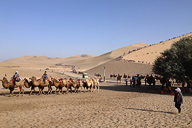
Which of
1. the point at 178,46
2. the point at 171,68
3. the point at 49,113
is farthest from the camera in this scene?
the point at 178,46

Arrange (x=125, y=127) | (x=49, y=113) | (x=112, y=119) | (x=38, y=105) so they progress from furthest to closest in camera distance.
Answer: (x=38, y=105)
(x=49, y=113)
(x=112, y=119)
(x=125, y=127)

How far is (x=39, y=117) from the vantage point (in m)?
9.77

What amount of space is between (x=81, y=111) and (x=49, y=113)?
196 centimetres

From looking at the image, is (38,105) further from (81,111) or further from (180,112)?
(180,112)

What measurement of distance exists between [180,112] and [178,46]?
13.6 metres

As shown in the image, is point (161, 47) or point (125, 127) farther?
point (161, 47)

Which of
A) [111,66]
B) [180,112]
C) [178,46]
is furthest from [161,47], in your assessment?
[180,112]

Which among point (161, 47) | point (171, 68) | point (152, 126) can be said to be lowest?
point (152, 126)

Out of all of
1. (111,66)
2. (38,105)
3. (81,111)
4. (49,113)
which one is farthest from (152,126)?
(111,66)

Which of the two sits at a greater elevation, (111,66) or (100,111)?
(111,66)

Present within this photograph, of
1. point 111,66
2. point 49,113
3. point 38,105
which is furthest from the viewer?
point 111,66

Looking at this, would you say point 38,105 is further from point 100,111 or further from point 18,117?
point 100,111

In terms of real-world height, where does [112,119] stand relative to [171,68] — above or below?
below

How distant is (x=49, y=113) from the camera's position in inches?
418
